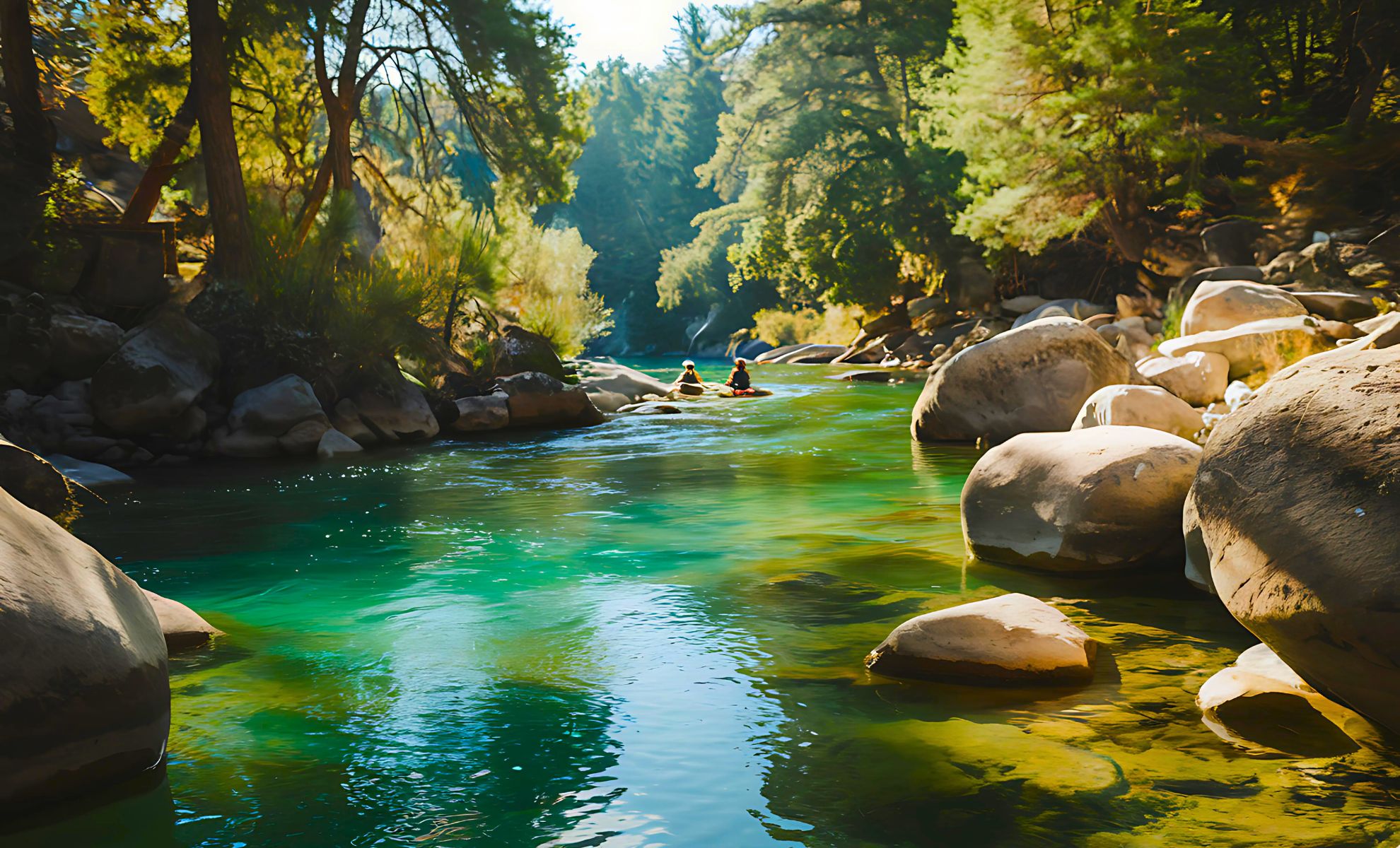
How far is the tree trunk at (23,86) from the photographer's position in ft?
45.7

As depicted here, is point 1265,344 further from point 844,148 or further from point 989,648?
Answer: point 844,148

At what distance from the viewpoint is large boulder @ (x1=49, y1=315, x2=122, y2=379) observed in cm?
1294

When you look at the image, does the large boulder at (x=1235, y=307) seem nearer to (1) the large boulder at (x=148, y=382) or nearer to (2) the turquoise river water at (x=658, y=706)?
(2) the turquoise river water at (x=658, y=706)

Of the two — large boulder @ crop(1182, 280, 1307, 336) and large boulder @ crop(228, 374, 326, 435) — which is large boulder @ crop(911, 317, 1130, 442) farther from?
large boulder @ crop(228, 374, 326, 435)

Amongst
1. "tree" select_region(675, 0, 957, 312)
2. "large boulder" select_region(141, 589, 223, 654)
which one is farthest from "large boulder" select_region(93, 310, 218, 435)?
"tree" select_region(675, 0, 957, 312)

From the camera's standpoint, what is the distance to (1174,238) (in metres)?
21.1

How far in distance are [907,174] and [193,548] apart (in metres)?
26.7

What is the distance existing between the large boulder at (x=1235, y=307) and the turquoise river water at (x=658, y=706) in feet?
19.6

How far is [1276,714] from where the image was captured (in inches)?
153

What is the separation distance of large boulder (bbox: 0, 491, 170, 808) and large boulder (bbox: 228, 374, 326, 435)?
9.94m

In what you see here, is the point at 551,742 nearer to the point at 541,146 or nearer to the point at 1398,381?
the point at 1398,381

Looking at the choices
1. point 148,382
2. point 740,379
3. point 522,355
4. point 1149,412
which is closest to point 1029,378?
point 1149,412

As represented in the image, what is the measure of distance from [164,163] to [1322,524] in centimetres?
1746

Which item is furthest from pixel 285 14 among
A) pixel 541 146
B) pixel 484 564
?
pixel 484 564
